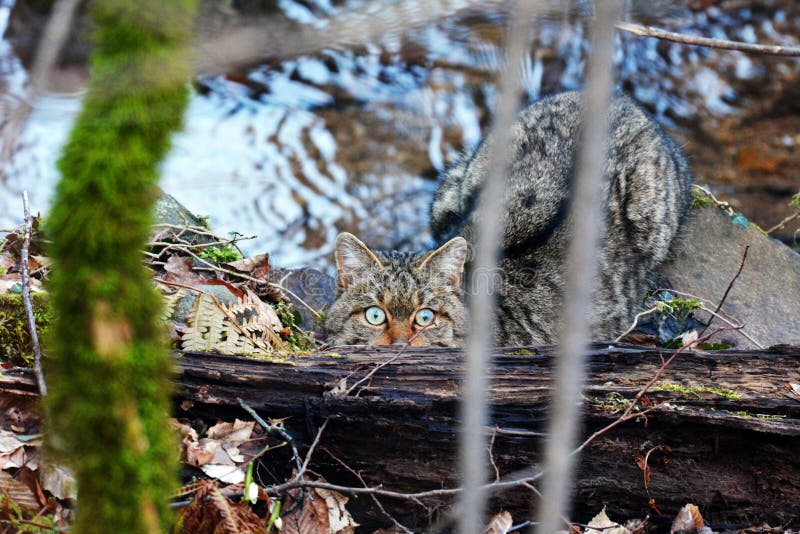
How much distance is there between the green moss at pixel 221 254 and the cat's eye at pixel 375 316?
997mm

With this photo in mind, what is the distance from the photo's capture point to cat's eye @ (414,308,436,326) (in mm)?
4793

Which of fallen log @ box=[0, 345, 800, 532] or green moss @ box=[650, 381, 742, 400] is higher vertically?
green moss @ box=[650, 381, 742, 400]

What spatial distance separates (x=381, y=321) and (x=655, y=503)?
83.7 inches

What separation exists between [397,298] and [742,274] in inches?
112

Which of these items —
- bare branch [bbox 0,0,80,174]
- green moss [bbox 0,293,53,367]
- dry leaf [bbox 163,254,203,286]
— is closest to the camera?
bare branch [bbox 0,0,80,174]

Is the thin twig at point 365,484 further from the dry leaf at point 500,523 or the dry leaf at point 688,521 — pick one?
the dry leaf at point 688,521

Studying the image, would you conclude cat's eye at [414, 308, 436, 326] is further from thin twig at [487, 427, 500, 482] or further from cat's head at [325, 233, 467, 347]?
thin twig at [487, 427, 500, 482]

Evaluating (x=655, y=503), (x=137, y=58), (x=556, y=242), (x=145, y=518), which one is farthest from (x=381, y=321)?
(x=137, y=58)

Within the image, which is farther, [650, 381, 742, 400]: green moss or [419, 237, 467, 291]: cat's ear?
[419, 237, 467, 291]: cat's ear

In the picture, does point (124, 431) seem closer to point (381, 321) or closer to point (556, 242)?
point (381, 321)

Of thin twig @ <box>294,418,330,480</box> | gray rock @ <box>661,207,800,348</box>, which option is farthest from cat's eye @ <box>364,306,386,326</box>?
gray rock @ <box>661,207,800,348</box>

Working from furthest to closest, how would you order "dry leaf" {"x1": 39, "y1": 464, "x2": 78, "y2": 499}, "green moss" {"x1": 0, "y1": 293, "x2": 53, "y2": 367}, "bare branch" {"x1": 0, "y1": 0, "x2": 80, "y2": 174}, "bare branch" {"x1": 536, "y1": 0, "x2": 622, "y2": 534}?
"green moss" {"x1": 0, "y1": 293, "x2": 53, "y2": 367} < "dry leaf" {"x1": 39, "y1": 464, "x2": 78, "y2": 499} < "bare branch" {"x1": 536, "y1": 0, "x2": 622, "y2": 534} < "bare branch" {"x1": 0, "y1": 0, "x2": 80, "y2": 174}

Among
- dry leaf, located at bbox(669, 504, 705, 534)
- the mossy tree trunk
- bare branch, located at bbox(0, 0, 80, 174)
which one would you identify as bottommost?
dry leaf, located at bbox(669, 504, 705, 534)

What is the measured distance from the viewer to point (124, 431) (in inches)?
59.5
